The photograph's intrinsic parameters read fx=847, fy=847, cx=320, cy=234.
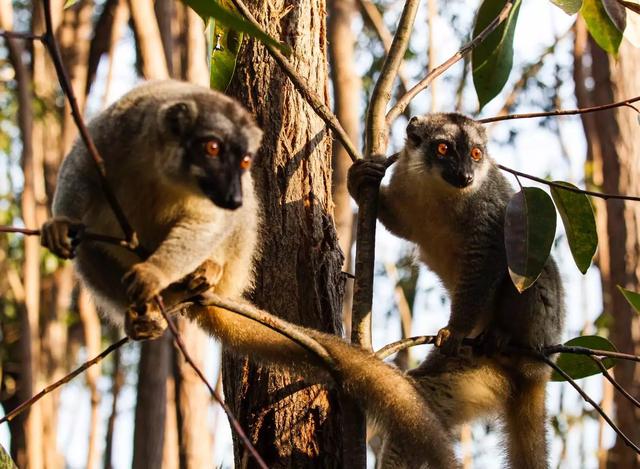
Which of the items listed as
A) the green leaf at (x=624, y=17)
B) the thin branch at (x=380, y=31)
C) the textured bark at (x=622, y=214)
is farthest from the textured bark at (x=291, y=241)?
the thin branch at (x=380, y=31)

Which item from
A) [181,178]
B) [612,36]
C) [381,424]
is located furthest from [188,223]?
[612,36]

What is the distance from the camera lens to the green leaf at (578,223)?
14.8 feet

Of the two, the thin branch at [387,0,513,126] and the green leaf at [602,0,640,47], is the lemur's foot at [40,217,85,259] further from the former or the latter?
the green leaf at [602,0,640,47]

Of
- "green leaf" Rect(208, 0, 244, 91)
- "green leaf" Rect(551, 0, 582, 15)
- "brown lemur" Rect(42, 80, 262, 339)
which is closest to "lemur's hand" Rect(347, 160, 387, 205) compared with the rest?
"brown lemur" Rect(42, 80, 262, 339)

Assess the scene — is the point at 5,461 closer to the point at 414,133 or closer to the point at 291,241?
the point at 291,241

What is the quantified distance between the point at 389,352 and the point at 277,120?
1592 mm

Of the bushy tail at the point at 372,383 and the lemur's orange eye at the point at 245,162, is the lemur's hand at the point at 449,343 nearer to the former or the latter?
the bushy tail at the point at 372,383

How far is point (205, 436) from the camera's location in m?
11.4

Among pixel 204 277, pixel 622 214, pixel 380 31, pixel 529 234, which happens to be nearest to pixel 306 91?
pixel 204 277

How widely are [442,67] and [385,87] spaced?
359 mm

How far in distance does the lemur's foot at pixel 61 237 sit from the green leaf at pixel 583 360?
9.52ft

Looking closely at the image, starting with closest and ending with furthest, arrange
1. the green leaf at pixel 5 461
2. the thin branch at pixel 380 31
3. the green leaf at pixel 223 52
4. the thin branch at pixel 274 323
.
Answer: the green leaf at pixel 5 461 → the thin branch at pixel 274 323 → the green leaf at pixel 223 52 → the thin branch at pixel 380 31

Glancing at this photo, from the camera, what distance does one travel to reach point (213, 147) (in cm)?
388

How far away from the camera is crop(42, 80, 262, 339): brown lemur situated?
375 centimetres
